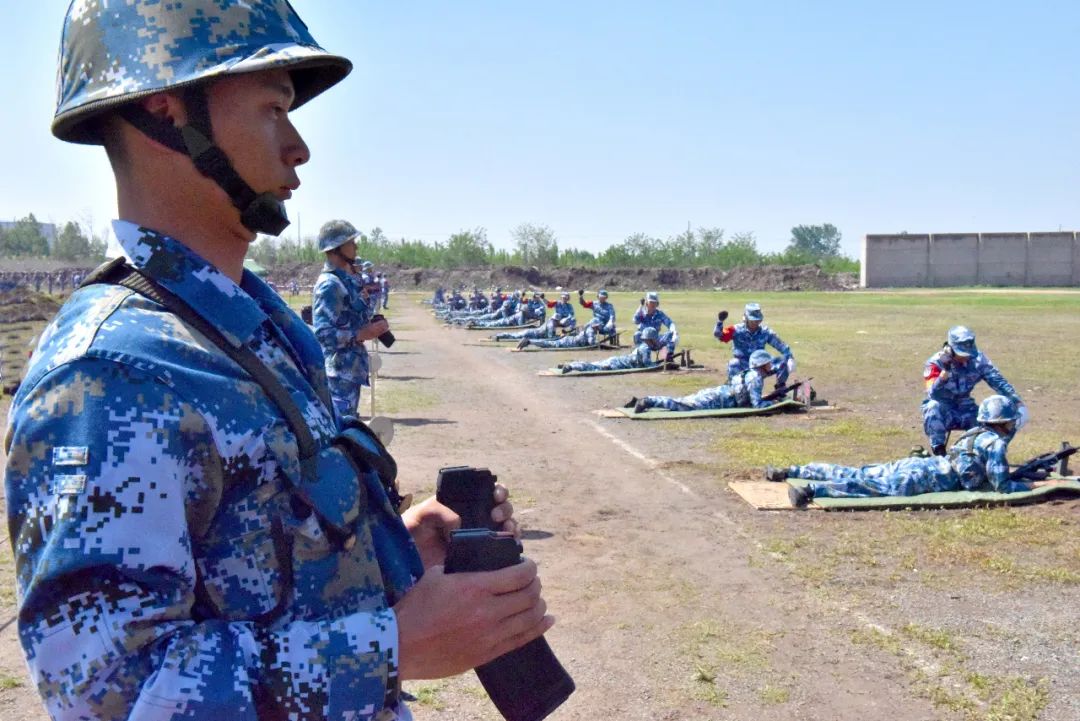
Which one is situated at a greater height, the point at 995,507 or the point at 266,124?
the point at 266,124

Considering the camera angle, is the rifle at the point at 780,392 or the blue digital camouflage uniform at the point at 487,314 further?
the blue digital camouflage uniform at the point at 487,314

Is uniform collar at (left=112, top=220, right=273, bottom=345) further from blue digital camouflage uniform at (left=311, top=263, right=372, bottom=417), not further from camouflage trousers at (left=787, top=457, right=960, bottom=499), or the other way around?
camouflage trousers at (left=787, top=457, right=960, bottom=499)

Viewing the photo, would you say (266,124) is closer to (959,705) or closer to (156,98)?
(156,98)

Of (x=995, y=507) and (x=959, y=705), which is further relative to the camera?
(x=995, y=507)

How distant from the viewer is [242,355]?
1298 mm

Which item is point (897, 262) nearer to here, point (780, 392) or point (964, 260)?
point (964, 260)

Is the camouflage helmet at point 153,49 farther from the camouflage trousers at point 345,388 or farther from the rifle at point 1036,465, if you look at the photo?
the rifle at point 1036,465

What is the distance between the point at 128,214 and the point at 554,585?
217 inches

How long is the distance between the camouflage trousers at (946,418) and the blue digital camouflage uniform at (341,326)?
617 centimetres

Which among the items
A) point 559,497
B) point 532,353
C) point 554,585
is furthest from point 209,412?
point 532,353

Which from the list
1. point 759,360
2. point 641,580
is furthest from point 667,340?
point 641,580

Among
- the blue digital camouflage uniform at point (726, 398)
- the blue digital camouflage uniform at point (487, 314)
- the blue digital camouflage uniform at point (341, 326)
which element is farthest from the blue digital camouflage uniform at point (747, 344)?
the blue digital camouflage uniform at point (487, 314)

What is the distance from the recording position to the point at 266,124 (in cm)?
141

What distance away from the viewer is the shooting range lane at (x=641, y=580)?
4898 mm
